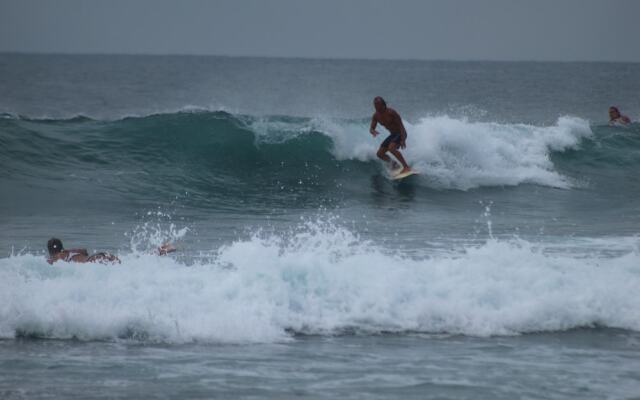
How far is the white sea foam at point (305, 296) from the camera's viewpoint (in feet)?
27.6

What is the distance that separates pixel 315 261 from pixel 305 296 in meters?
0.54

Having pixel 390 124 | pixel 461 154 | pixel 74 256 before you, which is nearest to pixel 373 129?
pixel 390 124

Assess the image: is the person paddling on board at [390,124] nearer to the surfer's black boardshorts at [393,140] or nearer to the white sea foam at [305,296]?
the surfer's black boardshorts at [393,140]

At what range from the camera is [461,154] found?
19.9m

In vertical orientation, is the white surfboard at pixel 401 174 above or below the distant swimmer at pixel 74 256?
above

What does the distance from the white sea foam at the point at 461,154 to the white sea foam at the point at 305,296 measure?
8.43 metres

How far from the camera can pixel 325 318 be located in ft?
28.9

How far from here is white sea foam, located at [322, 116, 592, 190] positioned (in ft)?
61.8

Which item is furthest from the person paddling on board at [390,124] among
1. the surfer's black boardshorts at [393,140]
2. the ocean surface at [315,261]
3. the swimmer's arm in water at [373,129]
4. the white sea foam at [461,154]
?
the white sea foam at [461,154]

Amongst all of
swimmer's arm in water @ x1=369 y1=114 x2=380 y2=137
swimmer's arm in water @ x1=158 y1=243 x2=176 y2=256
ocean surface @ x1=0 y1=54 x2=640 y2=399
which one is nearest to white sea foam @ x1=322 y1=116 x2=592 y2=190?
ocean surface @ x1=0 y1=54 x2=640 y2=399

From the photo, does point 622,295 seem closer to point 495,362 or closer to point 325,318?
point 495,362

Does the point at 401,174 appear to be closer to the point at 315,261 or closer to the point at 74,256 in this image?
the point at 315,261

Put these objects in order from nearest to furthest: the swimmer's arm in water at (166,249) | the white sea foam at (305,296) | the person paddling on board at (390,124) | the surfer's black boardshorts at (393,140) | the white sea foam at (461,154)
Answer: the white sea foam at (305,296) → the swimmer's arm in water at (166,249) → the person paddling on board at (390,124) → the surfer's black boardshorts at (393,140) → the white sea foam at (461,154)

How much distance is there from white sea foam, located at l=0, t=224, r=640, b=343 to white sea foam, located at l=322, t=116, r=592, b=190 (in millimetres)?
8432
